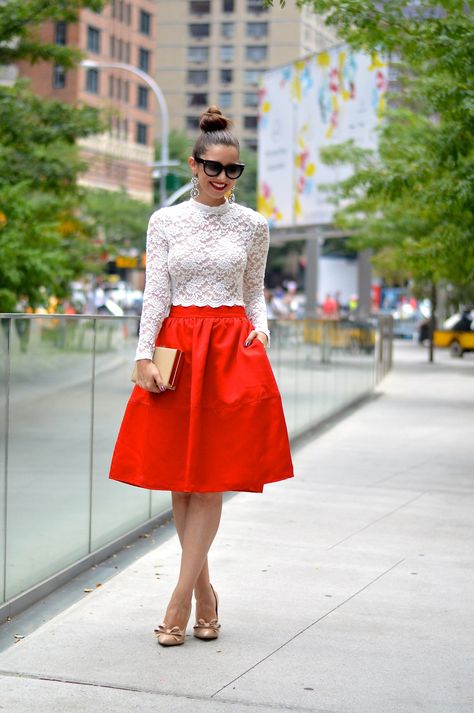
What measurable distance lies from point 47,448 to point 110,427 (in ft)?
3.79

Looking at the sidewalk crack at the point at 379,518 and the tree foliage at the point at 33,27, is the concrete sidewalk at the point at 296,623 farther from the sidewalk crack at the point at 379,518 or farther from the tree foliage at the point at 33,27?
the tree foliage at the point at 33,27

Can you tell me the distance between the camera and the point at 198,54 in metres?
136

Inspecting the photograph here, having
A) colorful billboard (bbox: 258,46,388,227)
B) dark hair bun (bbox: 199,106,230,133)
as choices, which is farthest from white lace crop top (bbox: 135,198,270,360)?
colorful billboard (bbox: 258,46,388,227)

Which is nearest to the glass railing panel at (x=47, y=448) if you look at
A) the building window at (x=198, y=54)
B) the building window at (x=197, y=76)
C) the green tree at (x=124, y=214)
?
the green tree at (x=124, y=214)

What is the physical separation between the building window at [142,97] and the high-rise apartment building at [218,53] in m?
39.5

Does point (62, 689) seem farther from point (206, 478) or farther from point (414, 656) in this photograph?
point (414, 656)

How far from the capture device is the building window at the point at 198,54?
136125 mm

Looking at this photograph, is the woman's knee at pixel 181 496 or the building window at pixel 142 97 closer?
the woman's knee at pixel 181 496

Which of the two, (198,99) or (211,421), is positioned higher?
(198,99)

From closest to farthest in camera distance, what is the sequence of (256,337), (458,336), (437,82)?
(256,337)
(437,82)
(458,336)

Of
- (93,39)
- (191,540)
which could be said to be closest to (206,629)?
(191,540)

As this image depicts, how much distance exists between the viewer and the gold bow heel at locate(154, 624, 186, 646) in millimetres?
5055

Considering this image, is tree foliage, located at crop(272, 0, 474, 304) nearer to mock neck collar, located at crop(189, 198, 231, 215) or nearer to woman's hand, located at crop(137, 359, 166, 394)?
mock neck collar, located at crop(189, 198, 231, 215)

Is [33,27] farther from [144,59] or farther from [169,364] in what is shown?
[144,59]
